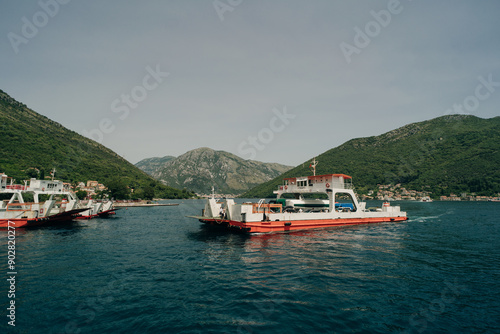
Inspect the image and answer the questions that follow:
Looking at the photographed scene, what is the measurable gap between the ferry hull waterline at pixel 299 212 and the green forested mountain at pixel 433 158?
109 metres

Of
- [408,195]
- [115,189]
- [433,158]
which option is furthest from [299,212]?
[433,158]

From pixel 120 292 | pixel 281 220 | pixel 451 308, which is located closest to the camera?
pixel 451 308

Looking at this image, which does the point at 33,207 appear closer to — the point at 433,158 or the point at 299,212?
the point at 299,212

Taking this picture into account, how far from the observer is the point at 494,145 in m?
134

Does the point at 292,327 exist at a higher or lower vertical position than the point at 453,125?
lower

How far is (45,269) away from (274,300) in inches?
647

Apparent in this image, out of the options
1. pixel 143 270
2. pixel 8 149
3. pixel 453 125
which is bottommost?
pixel 143 270

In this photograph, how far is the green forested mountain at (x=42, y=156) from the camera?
9944cm

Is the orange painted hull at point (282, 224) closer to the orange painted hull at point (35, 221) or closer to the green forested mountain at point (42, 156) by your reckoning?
the orange painted hull at point (35, 221)

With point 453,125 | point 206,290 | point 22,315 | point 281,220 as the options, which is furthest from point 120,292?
point 453,125

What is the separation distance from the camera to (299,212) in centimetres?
3438

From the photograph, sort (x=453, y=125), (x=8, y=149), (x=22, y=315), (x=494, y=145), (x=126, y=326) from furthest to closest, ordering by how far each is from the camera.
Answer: (x=453, y=125), (x=494, y=145), (x=8, y=149), (x=22, y=315), (x=126, y=326)

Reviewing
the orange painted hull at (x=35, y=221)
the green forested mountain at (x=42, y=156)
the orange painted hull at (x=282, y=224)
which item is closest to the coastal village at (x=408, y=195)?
the orange painted hull at (x=282, y=224)

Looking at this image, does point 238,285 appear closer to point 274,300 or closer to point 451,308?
point 274,300
